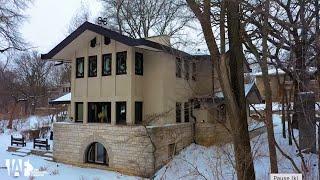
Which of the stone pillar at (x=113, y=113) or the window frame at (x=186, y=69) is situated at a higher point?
the window frame at (x=186, y=69)

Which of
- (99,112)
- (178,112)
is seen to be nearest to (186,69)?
(178,112)

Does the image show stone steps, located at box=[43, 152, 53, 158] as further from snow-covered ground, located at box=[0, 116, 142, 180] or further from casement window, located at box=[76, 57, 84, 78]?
casement window, located at box=[76, 57, 84, 78]

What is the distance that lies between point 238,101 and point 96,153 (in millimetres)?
11512

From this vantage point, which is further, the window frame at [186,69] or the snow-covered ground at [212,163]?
the window frame at [186,69]

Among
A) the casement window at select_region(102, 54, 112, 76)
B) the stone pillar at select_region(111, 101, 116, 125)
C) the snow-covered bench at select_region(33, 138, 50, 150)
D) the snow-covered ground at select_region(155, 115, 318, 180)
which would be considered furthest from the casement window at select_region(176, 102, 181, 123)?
the snow-covered bench at select_region(33, 138, 50, 150)

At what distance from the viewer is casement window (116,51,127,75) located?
58.4ft

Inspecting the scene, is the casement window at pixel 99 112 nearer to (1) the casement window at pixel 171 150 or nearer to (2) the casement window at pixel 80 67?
(2) the casement window at pixel 80 67

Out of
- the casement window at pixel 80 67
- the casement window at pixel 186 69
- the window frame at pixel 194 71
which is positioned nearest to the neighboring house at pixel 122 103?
the casement window at pixel 80 67

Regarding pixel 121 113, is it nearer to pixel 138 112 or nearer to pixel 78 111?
pixel 138 112

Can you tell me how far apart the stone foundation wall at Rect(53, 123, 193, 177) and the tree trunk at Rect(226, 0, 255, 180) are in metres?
8.06

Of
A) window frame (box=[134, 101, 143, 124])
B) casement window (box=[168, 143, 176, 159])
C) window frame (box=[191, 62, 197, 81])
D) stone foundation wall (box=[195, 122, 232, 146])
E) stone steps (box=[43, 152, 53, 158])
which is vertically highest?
window frame (box=[191, 62, 197, 81])

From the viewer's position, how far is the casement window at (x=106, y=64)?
60.3 feet

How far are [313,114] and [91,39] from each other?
11533 mm

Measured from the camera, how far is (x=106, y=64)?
18562 millimetres
